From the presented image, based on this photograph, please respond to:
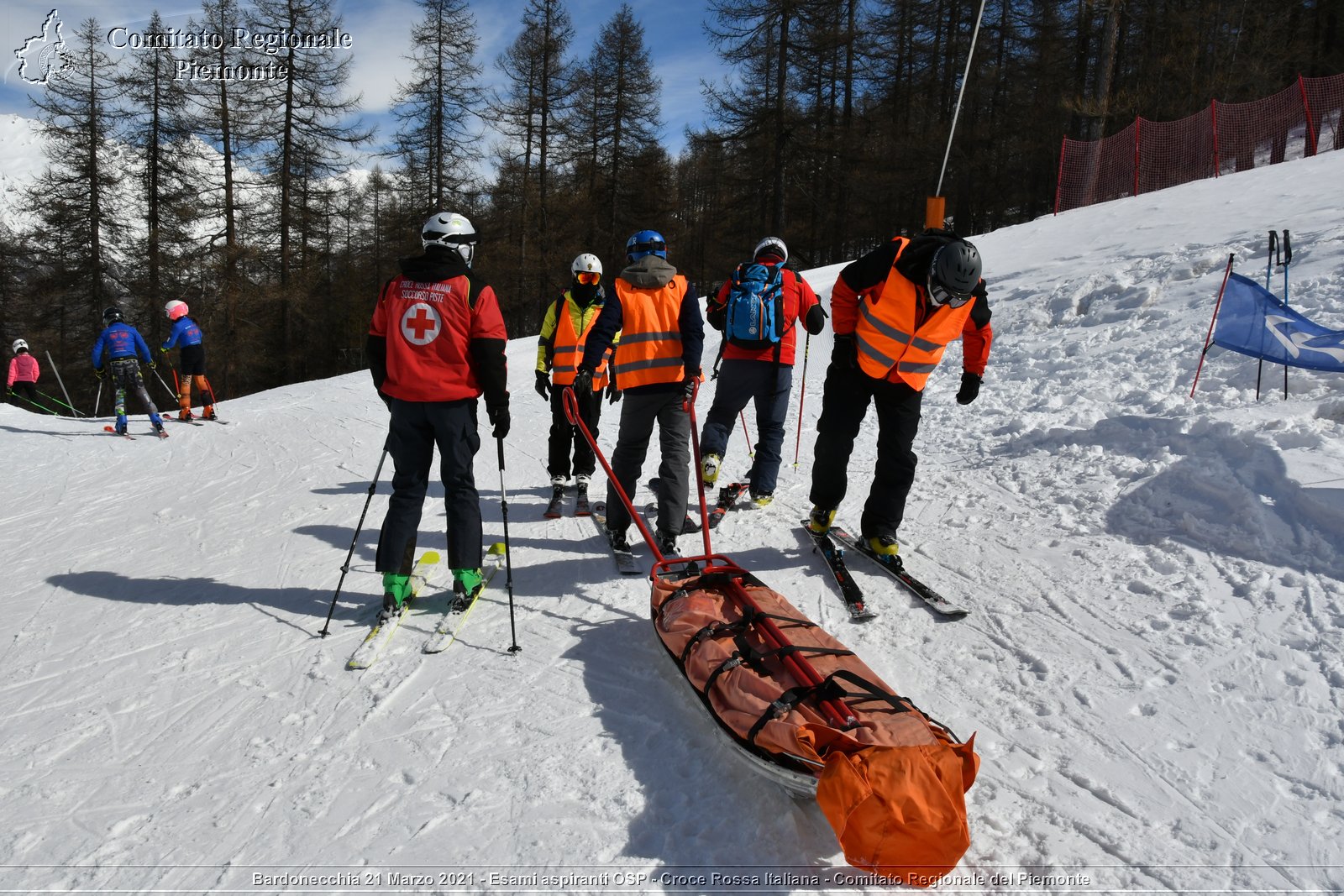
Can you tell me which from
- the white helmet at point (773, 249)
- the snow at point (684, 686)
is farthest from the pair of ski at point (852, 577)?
the white helmet at point (773, 249)

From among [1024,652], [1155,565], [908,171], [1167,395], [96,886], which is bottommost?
[96,886]

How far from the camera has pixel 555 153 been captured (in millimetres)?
26094

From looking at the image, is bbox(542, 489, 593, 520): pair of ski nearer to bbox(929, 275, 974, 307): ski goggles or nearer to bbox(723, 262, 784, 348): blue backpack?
bbox(723, 262, 784, 348): blue backpack

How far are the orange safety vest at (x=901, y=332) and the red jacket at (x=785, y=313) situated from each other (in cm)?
123

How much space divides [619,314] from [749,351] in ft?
4.00

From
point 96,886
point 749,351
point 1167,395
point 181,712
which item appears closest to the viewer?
point 96,886

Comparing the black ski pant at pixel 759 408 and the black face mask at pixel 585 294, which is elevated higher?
the black face mask at pixel 585 294

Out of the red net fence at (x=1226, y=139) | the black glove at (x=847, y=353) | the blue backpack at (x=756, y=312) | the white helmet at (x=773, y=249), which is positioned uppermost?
the red net fence at (x=1226, y=139)

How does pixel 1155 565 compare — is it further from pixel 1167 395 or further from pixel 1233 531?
pixel 1167 395

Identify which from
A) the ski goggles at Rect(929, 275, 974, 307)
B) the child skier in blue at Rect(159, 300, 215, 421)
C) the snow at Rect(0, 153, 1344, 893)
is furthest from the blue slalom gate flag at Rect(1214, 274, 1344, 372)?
the child skier in blue at Rect(159, 300, 215, 421)

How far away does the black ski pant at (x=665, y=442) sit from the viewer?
4.67 m

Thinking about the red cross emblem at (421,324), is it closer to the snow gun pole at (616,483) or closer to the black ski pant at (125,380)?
the snow gun pole at (616,483)

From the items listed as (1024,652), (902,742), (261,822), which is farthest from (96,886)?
(1024,652)

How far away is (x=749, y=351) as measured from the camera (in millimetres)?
5375
